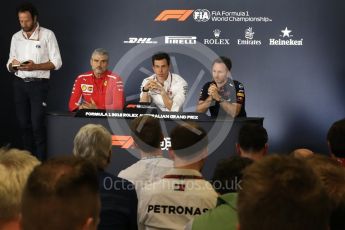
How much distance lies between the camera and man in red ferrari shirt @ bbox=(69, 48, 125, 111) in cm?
582

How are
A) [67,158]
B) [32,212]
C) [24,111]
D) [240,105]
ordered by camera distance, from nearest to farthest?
1. [32,212]
2. [67,158]
3. [240,105]
4. [24,111]

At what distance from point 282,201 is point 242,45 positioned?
19.8 feet

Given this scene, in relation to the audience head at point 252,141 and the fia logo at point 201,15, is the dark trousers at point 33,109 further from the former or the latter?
the audience head at point 252,141

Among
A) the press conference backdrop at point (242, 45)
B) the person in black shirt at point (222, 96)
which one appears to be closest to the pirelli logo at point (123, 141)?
the person in black shirt at point (222, 96)

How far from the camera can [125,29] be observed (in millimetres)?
7332

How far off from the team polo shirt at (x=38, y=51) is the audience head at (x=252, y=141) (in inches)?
131

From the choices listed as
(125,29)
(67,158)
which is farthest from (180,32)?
(67,158)

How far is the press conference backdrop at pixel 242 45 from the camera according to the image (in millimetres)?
6922

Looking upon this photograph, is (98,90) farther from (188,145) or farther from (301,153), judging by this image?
(301,153)

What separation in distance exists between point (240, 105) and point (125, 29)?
234 cm

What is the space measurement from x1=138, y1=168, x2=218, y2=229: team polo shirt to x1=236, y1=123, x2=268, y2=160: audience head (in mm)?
805

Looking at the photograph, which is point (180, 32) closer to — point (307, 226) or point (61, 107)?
point (61, 107)

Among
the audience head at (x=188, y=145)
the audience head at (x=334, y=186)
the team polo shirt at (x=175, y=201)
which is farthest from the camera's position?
the audience head at (x=188, y=145)

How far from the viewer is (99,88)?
5.94 metres
